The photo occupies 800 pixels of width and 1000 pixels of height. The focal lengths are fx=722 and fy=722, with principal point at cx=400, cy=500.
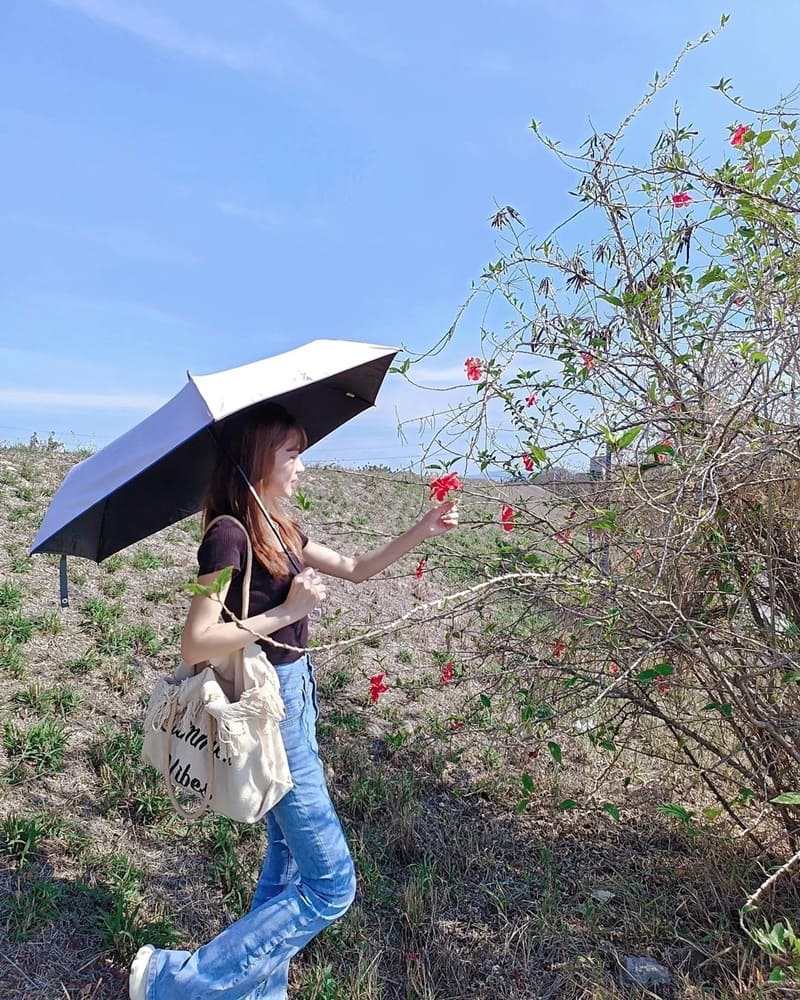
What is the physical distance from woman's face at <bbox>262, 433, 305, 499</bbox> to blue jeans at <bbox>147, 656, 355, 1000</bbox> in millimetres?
461

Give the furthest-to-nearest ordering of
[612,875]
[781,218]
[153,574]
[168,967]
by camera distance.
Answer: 1. [153,574]
2. [612,875]
3. [781,218]
4. [168,967]

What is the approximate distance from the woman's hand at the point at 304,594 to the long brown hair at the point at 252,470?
142 millimetres

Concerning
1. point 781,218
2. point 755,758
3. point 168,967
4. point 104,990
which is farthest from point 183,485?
point 755,758

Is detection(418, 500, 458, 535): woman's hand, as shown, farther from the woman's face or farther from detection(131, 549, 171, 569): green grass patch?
detection(131, 549, 171, 569): green grass patch

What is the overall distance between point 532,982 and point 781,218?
2481 millimetres

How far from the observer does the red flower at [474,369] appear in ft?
8.88

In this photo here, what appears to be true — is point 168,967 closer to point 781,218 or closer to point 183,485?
point 183,485

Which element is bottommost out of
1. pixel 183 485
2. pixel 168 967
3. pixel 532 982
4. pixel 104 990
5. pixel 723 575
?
pixel 532 982

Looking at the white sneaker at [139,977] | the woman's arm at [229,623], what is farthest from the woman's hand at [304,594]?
the white sneaker at [139,977]

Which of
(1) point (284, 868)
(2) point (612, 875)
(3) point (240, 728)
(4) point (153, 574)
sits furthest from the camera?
(4) point (153, 574)

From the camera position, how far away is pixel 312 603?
1751 millimetres

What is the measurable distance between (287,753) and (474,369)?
153cm

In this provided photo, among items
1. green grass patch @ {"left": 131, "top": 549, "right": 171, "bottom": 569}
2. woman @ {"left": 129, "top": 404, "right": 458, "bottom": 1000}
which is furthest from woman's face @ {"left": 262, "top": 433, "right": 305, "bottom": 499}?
green grass patch @ {"left": 131, "top": 549, "right": 171, "bottom": 569}

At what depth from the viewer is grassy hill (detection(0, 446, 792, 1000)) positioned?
7.43 ft
